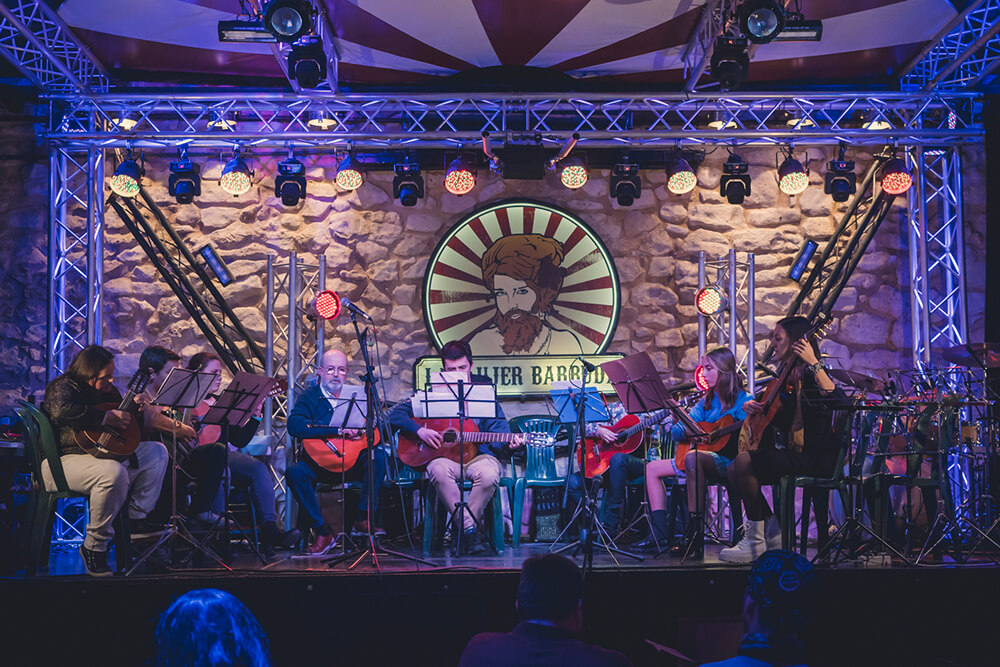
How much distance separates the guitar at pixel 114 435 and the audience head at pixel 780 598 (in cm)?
373

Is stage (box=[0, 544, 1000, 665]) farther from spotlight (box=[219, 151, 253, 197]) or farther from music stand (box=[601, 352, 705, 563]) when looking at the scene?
spotlight (box=[219, 151, 253, 197])

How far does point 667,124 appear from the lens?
7.86 metres

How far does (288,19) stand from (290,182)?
1.89m

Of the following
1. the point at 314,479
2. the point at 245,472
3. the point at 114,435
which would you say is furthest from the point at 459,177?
the point at 114,435

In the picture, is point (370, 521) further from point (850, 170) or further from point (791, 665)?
point (850, 170)

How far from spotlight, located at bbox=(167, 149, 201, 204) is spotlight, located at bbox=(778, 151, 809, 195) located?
196 inches

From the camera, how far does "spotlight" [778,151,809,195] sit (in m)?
7.53

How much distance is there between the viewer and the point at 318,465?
247 inches

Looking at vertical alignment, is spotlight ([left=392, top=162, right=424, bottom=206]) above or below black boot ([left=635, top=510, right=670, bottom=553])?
above

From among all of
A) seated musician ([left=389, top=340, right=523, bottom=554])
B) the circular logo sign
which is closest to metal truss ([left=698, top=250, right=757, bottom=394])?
the circular logo sign

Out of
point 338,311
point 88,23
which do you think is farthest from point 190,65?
point 338,311

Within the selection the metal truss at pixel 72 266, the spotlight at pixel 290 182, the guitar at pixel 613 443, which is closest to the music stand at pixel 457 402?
the guitar at pixel 613 443

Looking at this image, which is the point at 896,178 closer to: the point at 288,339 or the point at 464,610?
the point at 464,610

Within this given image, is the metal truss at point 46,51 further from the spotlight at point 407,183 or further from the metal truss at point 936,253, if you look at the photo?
the metal truss at point 936,253
